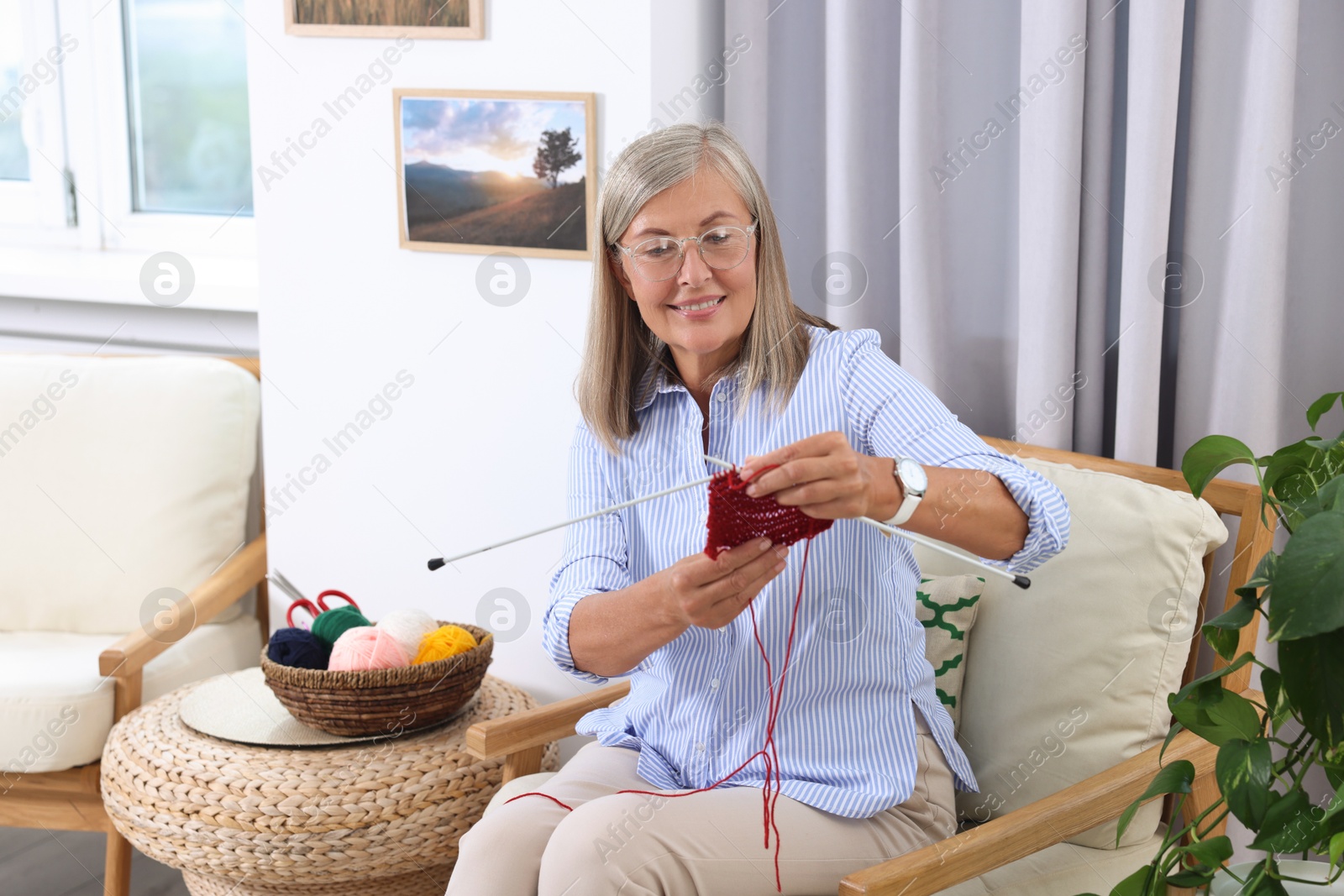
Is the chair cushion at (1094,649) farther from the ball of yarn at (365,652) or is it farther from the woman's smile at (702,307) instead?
the ball of yarn at (365,652)

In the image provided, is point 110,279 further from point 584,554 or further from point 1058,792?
point 1058,792

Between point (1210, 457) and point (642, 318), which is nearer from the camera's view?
point (1210, 457)

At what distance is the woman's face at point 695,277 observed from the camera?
132cm

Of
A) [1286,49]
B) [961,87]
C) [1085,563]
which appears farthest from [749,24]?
[1085,563]

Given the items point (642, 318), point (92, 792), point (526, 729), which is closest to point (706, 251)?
point (642, 318)

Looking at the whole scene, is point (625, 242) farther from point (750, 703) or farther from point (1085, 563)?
point (1085, 563)

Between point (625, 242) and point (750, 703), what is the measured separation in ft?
1.84

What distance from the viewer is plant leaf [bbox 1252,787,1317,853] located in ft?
2.98

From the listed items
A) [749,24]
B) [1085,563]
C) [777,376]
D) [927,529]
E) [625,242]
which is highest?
[749,24]

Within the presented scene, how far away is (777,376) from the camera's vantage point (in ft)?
4.51

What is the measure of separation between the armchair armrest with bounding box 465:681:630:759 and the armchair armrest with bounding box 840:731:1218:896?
574 mm

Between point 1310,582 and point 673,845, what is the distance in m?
0.67

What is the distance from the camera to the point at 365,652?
175cm

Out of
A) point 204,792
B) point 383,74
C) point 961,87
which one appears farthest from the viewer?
point 383,74
